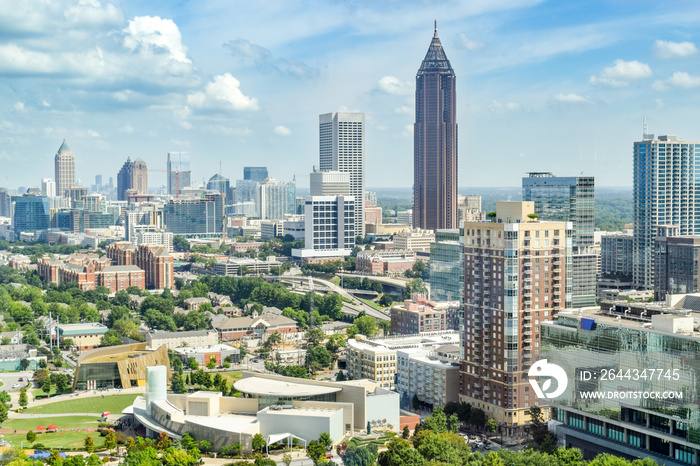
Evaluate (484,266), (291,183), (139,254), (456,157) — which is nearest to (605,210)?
(456,157)

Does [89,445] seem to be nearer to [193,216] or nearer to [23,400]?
[23,400]

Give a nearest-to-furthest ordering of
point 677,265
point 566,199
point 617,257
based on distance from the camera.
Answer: point 677,265 → point 566,199 → point 617,257

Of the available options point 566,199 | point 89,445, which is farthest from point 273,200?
point 89,445

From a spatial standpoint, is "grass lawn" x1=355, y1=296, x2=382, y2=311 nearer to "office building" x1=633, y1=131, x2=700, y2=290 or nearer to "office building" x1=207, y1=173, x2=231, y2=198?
"office building" x1=633, y1=131, x2=700, y2=290

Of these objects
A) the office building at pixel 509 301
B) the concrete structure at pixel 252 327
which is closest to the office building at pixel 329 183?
the concrete structure at pixel 252 327

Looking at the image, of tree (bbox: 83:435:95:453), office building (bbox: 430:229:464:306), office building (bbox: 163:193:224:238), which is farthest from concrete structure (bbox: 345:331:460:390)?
office building (bbox: 163:193:224:238)
